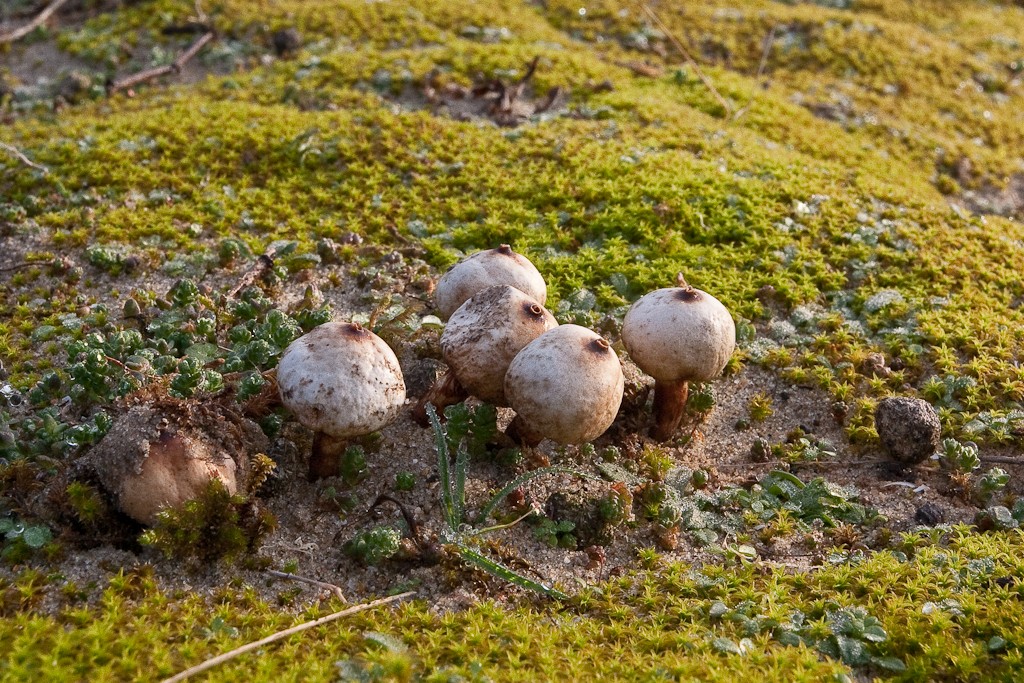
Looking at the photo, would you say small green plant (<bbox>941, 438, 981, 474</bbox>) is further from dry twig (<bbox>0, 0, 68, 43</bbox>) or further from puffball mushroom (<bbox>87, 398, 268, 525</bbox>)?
dry twig (<bbox>0, 0, 68, 43</bbox>)

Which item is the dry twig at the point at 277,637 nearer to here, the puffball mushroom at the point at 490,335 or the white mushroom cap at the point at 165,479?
the white mushroom cap at the point at 165,479

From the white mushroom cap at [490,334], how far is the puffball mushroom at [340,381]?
470 mm

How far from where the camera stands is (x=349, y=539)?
4488 mm

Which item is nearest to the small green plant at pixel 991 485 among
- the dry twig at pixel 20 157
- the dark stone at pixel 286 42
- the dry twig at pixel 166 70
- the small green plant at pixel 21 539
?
the small green plant at pixel 21 539

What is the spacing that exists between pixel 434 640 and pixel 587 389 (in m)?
1.43

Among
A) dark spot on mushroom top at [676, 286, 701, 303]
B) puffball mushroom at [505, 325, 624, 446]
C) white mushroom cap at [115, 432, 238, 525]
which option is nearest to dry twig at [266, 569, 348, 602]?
white mushroom cap at [115, 432, 238, 525]

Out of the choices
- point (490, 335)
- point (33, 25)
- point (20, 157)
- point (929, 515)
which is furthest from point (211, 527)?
point (33, 25)

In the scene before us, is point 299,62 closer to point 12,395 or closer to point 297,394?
point 12,395

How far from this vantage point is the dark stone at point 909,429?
513 cm

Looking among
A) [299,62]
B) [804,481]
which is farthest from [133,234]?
[804,481]

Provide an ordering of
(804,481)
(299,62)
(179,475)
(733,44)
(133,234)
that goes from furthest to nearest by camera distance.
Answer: (733,44)
(299,62)
(133,234)
(804,481)
(179,475)

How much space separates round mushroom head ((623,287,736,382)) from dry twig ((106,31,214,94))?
779 centimetres

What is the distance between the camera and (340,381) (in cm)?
426

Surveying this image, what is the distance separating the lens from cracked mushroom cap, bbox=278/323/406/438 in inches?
168
